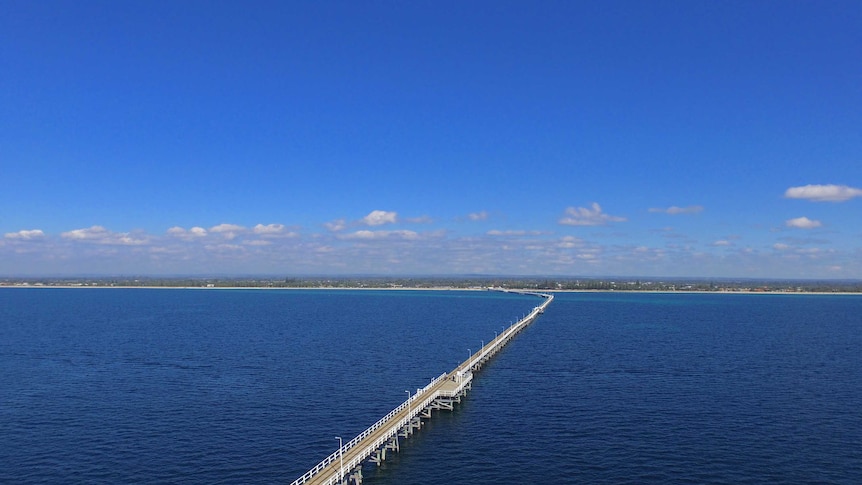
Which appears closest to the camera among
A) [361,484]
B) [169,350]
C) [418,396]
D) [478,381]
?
[361,484]

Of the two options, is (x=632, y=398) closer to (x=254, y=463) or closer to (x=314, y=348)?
(x=254, y=463)

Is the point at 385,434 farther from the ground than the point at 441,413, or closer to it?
farther from the ground

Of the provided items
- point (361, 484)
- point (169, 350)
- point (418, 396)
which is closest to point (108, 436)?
point (361, 484)

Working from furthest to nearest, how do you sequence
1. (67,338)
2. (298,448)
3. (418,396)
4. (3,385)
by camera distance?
(67,338), (3,385), (418,396), (298,448)

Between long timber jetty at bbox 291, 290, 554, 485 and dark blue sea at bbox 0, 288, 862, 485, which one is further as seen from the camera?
dark blue sea at bbox 0, 288, 862, 485
